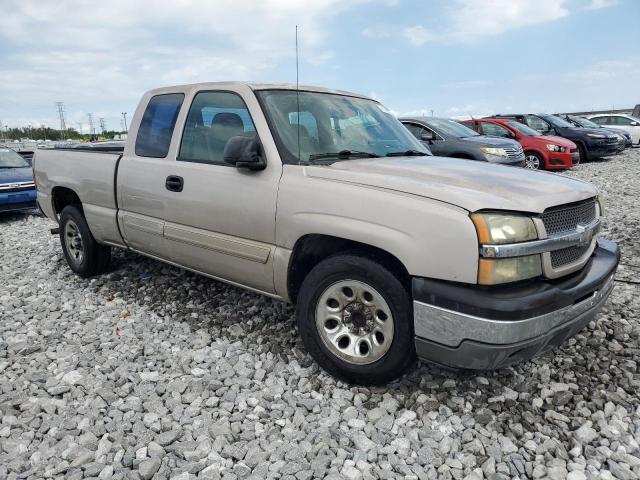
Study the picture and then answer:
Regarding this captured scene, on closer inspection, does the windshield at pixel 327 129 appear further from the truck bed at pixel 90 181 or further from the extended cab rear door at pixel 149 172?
the truck bed at pixel 90 181

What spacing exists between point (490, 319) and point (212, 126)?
8.05 feet

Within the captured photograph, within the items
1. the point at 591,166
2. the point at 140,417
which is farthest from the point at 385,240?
the point at 591,166

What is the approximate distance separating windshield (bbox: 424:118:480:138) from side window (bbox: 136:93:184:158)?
7323 millimetres

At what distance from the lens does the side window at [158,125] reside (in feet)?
12.9

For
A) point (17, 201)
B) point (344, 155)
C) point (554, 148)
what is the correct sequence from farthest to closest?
1. point (554, 148)
2. point (17, 201)
3. point (344, 155)

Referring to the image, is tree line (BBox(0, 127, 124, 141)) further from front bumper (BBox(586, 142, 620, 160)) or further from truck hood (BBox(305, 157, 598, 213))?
truck hood (BBox(305, 157, 598, 213))

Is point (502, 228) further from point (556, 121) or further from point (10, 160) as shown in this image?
point (556, 121)

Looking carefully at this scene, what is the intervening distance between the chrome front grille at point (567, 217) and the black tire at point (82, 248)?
4171 millimetres

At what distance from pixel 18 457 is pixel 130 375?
0.82m

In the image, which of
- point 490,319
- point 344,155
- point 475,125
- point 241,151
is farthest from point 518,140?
point 490,319

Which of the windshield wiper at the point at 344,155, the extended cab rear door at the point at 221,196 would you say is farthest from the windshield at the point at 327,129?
the extended cab rear door at the point at 221,196

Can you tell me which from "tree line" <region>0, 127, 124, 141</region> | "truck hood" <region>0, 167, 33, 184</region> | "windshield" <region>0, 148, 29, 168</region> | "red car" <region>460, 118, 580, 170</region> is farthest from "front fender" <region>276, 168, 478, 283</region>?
"tree line" <region>0, 127, 124, 141</region>

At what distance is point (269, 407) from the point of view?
2807 mm

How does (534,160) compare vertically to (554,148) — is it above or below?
below
